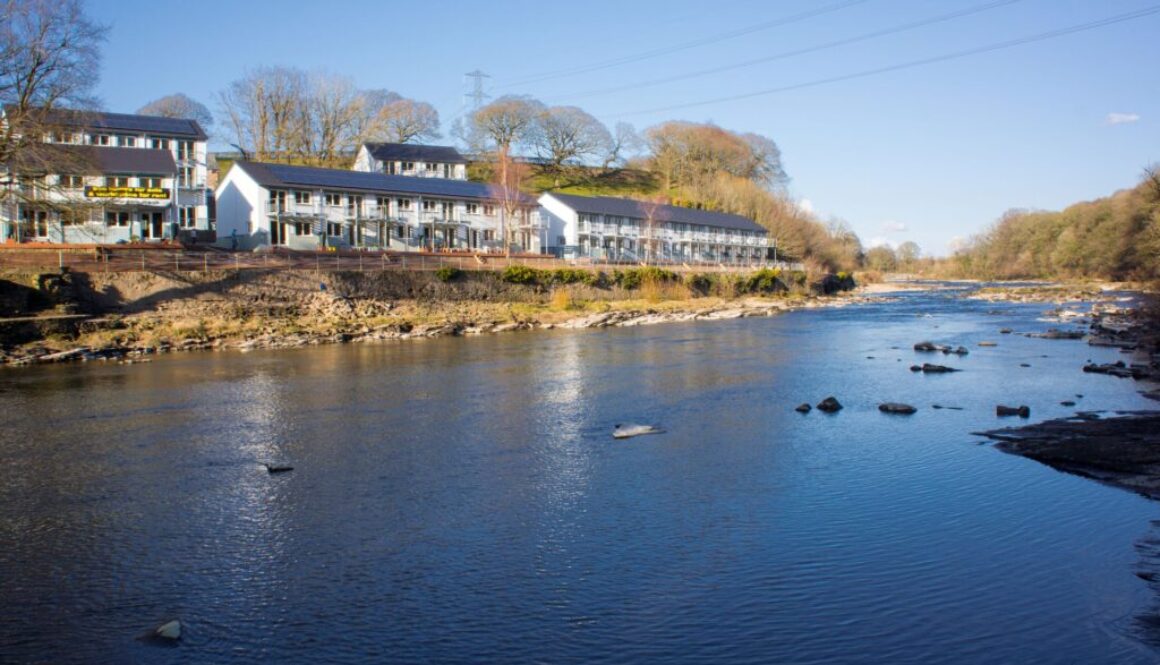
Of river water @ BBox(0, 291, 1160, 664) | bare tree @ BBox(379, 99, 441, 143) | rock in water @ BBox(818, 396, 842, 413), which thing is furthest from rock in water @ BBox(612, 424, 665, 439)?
bare tree @ BBox(379, 99, 441, 143)

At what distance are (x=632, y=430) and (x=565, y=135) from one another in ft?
344

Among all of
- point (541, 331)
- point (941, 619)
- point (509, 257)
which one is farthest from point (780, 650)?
point (509, 257)

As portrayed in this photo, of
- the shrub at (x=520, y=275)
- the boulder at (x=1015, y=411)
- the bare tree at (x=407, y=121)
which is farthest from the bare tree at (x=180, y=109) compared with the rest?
the boulder at (x=1015, y=411)

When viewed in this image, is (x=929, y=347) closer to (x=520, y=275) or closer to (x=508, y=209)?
(x=520, y=275)

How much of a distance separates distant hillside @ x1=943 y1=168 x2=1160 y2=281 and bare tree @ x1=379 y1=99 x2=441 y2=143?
77.6m

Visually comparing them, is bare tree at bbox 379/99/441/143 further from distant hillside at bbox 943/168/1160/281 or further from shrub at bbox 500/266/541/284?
distant hillside at bbox 943/168/1160/281

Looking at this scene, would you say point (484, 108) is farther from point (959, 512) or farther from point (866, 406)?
point (959, 512)

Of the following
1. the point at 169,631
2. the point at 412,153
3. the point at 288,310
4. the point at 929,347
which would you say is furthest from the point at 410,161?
the point at 169,631

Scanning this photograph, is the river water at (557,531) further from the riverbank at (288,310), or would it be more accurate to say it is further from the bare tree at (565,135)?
the bare tree at (565,135)

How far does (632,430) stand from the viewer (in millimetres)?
18734

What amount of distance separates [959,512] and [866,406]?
9167 millimetres

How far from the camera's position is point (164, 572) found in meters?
10.7

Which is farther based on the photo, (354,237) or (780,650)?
(354,237)

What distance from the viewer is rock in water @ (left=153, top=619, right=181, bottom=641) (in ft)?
28.9
